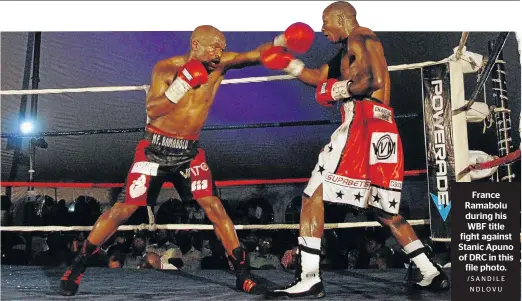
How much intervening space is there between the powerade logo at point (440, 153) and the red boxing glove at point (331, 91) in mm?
419

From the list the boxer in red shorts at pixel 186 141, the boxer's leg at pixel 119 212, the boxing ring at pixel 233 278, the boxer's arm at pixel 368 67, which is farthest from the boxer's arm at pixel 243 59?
the boxer's leg at pixel 119 212

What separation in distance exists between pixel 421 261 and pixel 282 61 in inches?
31.7

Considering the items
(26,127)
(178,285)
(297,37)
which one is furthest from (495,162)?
(26,127)

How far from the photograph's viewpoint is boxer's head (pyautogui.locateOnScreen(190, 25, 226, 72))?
6.40 feet

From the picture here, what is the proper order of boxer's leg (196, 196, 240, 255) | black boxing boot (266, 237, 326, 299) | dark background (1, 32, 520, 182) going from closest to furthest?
1. black boxing boot (266, 237, 326, 299)
2. boxer's leg (196, 196, 240, 255)
3. dark background (1, 32, 520, 182)

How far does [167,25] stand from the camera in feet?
7.02

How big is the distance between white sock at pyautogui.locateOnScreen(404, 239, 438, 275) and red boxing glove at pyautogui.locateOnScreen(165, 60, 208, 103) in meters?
0.87

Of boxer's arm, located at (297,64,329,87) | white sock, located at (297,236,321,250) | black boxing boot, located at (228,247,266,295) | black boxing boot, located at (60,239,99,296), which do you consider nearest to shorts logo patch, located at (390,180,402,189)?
white sock, located at (297,236,321,250)

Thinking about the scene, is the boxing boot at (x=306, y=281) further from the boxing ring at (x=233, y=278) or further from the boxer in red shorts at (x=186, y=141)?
the boxer in red shorts at (x=186, y=141)

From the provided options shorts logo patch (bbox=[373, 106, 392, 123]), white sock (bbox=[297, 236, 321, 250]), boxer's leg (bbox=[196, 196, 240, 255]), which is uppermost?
shorts logo patch (bbox=[373, 106, 392, 123])

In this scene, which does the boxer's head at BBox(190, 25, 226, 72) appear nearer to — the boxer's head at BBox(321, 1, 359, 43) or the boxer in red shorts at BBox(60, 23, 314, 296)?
the boxer in red shorts at BBox(60, 23, 314, 296)

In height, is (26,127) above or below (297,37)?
below

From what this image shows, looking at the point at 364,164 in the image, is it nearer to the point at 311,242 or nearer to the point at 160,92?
the point at 311,242

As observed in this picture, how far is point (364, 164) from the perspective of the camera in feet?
5.89
